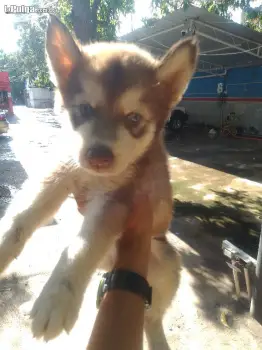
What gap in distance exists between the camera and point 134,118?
2.27 m

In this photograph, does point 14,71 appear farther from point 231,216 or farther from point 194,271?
point 194,271

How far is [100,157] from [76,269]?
0.70 meters

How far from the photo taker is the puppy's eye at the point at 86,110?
220 centimetres

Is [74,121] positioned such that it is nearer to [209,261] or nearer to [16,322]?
[16,322]

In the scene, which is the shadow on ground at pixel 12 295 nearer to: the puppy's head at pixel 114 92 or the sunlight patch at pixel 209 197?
the puppy's head at pixel 114 92

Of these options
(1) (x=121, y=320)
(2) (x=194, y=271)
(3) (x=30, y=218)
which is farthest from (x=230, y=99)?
(1) (x=121, y=320)

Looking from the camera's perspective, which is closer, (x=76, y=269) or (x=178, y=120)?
(x=76, y=269)

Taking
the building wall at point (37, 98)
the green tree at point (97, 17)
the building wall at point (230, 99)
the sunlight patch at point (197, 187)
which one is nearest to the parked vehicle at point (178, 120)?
the building wall at point (230, 99)

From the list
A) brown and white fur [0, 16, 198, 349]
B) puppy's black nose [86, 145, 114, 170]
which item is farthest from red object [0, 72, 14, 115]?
puppy's black nose [86, 145, 114, 170]

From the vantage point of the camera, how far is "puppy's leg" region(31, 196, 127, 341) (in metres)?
1.58

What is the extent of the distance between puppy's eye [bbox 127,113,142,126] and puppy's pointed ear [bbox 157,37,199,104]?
0.40m

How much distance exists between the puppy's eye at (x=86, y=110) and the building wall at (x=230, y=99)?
1597 centimetres

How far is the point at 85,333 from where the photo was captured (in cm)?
349

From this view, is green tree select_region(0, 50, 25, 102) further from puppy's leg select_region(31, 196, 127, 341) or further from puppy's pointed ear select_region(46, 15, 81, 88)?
puppy's leg select_region(31, 196, 127, 341)
